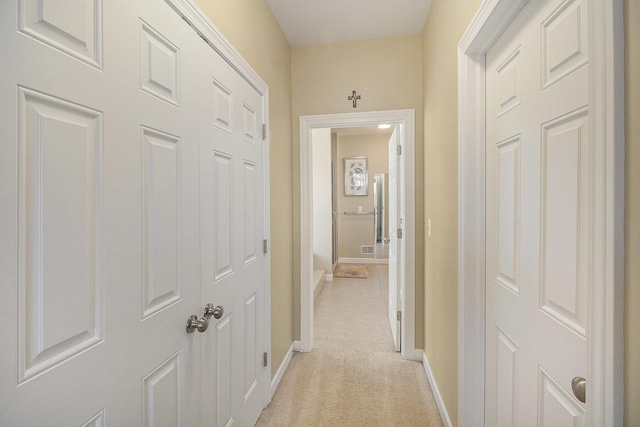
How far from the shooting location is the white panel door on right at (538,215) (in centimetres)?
74

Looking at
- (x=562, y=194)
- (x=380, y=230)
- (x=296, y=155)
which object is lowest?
(x=380, y=230)

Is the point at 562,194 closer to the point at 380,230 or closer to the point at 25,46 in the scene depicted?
the point at 25,46

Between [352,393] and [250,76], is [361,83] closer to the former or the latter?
[250,76]

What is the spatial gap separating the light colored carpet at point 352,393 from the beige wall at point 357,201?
3.76m

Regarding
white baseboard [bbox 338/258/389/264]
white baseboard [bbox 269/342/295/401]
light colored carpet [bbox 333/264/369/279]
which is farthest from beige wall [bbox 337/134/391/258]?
white baseboard [bbox 269/342/295/401]

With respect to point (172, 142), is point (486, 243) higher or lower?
lower

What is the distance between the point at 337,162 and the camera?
610 centimetres

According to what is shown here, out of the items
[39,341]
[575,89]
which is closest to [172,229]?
[39,341]

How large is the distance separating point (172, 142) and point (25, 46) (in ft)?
1.45

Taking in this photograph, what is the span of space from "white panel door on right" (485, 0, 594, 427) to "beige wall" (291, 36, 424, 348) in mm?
1102

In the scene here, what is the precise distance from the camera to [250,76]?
1.62 meters

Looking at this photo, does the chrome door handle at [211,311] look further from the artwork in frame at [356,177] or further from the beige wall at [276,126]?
the artwork in frame at [356,177]
